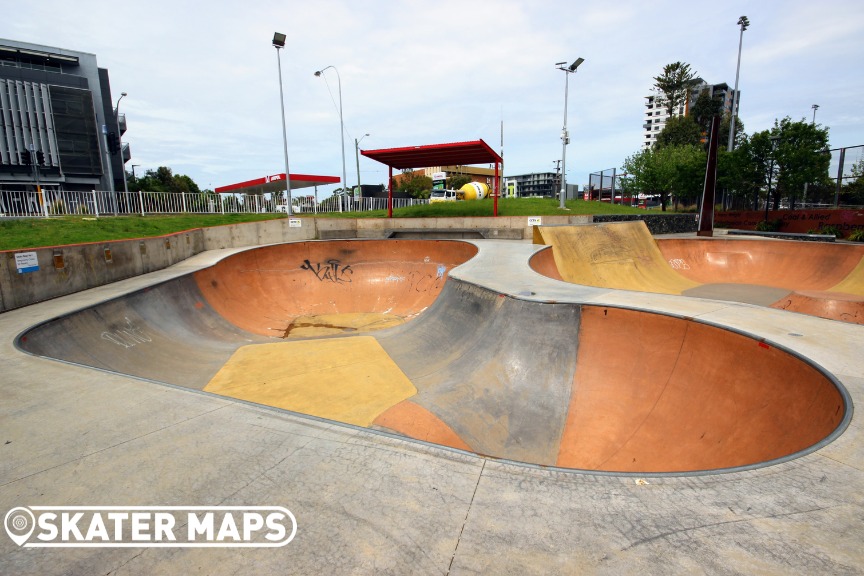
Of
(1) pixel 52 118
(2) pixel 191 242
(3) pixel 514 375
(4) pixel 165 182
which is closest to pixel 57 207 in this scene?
(2) pixel 191 242

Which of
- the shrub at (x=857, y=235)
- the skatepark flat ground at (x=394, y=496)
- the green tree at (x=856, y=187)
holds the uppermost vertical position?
the green tree at (x=856, y=187)

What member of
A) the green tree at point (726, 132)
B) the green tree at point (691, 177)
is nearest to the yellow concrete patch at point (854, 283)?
the green tree at point (691, 177)

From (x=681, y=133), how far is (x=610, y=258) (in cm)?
5342

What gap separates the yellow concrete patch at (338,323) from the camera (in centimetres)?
1108

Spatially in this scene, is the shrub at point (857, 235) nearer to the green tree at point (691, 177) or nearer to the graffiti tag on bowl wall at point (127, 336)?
the green tree at point (691, 177)

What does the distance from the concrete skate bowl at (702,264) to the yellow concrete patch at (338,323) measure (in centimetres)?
484

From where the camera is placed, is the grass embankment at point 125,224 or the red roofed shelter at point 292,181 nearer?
the grass embankment at point 125,224

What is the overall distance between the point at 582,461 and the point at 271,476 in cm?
365

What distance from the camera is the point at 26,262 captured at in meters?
8.00

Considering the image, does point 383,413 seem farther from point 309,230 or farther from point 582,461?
point 309,230

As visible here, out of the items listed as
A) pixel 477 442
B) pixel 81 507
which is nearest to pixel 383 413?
pixel 477 442

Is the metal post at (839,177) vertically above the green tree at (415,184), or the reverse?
the green tree at (415,184)

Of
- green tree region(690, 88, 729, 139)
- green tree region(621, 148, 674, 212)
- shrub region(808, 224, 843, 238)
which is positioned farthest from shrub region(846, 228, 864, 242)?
green tree region(690, 88, 729, 139)

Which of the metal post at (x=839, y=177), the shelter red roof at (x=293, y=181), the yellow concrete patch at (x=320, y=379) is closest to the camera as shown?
the yellow concrete patch at (x=320, y=379)
